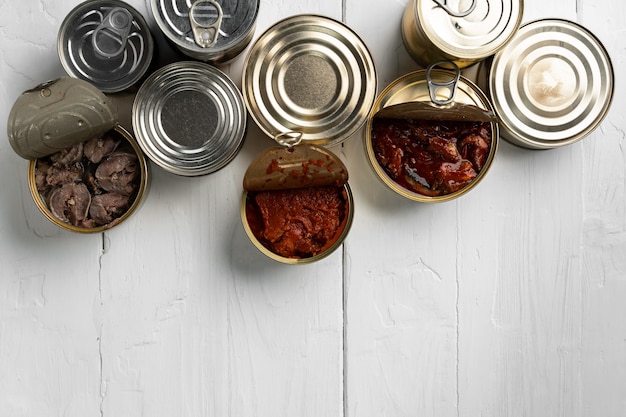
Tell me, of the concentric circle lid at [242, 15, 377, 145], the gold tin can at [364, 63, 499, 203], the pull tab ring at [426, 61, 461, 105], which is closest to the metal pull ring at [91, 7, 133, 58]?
the concentric circle lid at [242, 15, 377, 145]

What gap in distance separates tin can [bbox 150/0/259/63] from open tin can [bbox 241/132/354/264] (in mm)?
286

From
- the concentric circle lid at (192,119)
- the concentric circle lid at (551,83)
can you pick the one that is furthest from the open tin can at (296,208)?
the concentric circle lid at (551,83)

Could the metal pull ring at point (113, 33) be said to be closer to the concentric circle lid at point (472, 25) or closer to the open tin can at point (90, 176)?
the open tin can at point (90, 176)

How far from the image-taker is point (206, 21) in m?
1.60

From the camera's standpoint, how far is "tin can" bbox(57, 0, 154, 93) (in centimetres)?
167

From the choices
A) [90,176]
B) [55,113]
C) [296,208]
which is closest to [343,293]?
[296,208]

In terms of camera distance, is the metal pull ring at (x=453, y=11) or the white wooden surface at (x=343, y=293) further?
the white wooden surface at (x=343, y=293)

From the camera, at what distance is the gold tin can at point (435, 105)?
1629mm

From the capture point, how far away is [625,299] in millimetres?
1893

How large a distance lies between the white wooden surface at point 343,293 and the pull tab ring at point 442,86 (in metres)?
0.16

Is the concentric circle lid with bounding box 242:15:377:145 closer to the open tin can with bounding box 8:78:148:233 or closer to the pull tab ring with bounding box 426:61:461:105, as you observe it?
the pull tab ring with bounding box 426:61:461:105

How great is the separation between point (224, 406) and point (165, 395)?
181mm

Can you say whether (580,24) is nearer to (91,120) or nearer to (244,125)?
(244,125)

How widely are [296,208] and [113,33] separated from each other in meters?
0.69
